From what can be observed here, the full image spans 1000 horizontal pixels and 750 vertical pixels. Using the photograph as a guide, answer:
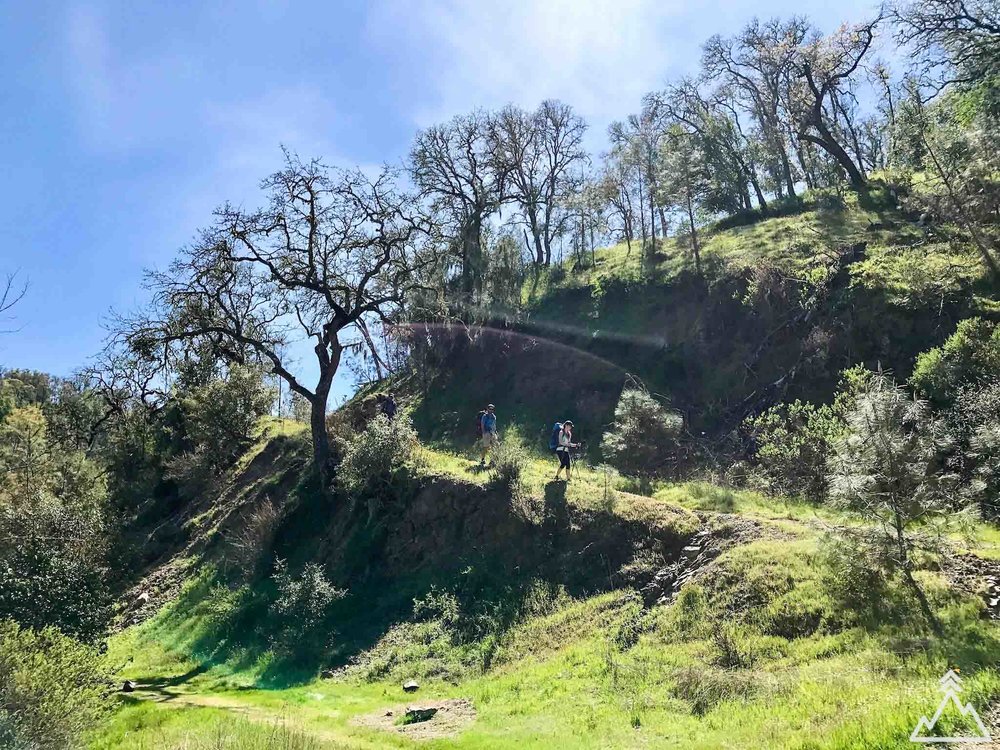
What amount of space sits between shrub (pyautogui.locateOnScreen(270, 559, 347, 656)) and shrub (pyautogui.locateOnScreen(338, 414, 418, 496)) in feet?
11.1

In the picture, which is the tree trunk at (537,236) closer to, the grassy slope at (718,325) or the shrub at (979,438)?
the grassy slope at (718,325)

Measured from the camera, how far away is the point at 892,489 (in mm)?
9320

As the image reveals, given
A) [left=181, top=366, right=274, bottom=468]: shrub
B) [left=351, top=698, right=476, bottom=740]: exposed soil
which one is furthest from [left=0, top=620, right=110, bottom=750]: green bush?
[left=181, top=366, right=274, bottom=468]: shrub

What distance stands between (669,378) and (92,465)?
2903cm

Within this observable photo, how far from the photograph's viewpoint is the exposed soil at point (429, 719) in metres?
9.83

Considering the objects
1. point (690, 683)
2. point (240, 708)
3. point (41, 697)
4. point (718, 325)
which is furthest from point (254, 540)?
point (718, 325)

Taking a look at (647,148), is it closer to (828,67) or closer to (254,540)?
(828,67)

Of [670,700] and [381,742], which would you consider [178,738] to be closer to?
[381,742]

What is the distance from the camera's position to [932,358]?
57.4 ft

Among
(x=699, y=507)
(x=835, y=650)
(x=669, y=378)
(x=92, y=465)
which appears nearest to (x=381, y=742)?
(x=835, y=650)

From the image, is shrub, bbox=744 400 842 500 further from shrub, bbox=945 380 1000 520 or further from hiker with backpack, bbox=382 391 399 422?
hiker with backpack, bbox=382 391 399 422

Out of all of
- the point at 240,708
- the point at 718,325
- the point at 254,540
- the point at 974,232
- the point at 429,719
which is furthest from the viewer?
the point at 718,325

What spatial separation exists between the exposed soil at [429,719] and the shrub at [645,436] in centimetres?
1157

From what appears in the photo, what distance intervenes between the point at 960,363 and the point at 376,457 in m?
16.5
